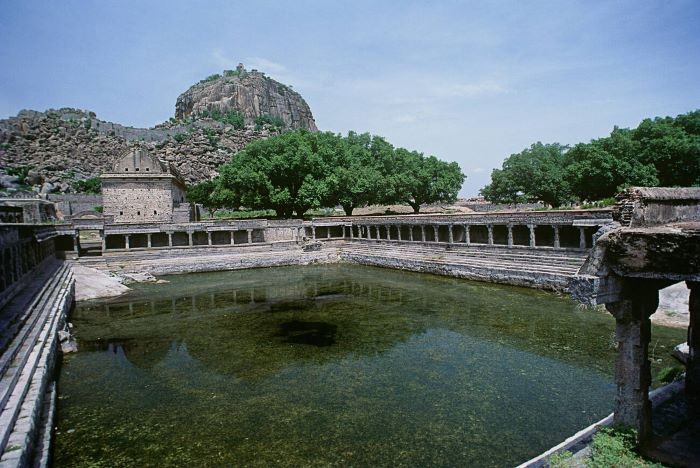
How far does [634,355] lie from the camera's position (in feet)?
18.4

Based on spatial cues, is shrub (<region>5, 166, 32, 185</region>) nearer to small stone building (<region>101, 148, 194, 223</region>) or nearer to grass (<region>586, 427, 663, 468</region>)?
small stone building (<region>101, 148, 194, 223</region>)

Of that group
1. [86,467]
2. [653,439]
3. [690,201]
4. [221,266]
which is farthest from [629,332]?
[221,266]

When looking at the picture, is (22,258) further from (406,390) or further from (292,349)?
(406,390)

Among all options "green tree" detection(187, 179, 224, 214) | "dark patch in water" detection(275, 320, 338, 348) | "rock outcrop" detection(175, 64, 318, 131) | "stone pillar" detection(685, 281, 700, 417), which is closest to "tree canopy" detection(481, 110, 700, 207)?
"dark patch in water" detection(275, 320, 338, 348)

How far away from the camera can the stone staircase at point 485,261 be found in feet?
68.2

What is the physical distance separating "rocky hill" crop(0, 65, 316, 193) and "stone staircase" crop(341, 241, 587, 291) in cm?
4844

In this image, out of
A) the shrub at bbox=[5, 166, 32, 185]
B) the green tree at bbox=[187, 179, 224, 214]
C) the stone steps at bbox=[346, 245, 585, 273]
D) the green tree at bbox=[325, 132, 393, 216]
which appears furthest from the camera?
the shrub at bbox=[5, 166, 32, 185]

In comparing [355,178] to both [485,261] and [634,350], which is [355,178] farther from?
[634,350]

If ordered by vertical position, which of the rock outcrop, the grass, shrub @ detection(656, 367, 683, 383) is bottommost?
shrub @ detection(656, 367, 683, 383)

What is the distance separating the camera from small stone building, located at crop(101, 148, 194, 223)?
3728cm

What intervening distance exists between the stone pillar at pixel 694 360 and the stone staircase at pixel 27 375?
994cm

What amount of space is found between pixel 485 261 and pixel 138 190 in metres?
30.4

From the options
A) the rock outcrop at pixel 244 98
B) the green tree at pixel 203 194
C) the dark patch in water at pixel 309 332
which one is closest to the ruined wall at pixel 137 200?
the green tree at pixel 203 194

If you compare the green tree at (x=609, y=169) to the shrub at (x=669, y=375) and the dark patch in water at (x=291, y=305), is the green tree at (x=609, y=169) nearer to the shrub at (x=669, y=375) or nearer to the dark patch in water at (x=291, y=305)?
the dark patch in water at (x=291, y=305)
